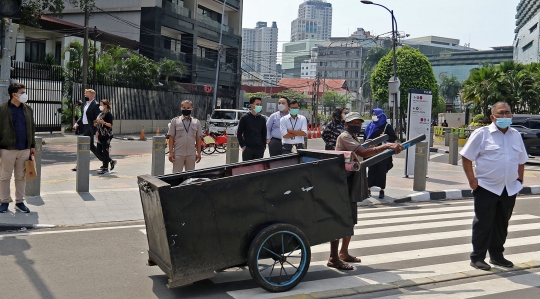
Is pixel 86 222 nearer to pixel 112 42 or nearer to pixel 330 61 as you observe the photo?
pixel 112 42

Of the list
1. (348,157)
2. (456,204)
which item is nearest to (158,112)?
(456,204)

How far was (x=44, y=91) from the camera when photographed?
29.9m

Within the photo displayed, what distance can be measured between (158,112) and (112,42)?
26.3ft

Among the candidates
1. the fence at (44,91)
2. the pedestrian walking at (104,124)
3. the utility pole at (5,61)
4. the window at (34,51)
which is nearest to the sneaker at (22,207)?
the utility pole at (5,61)

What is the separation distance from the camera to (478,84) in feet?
138

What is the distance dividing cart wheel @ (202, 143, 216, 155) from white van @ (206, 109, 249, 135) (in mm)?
7178

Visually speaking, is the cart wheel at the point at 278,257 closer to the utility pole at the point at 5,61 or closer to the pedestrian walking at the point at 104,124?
the utility pole at the point at 5,61

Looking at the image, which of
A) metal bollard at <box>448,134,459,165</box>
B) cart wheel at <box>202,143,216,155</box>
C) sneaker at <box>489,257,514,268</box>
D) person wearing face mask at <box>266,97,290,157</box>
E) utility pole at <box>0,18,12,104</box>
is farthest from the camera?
cart wheel at <box>202,143,216,155</box>

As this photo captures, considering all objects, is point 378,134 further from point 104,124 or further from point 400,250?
point 104,124

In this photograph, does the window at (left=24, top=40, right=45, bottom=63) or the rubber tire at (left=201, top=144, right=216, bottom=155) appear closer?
the rubber tire at (left=201, top=144, right=216, bottom=155)

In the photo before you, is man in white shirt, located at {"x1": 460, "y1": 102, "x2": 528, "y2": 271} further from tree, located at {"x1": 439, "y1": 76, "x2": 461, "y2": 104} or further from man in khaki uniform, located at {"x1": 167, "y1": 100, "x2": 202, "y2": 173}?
tree, located at {"x1": 439, "y1": 76, "x2": 461, "y2": 104}

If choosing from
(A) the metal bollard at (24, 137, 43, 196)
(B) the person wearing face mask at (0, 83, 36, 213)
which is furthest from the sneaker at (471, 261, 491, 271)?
(A) the metal bollard at (24, 137, 43, 196)

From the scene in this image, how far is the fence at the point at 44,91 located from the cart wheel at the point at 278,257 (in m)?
25.3

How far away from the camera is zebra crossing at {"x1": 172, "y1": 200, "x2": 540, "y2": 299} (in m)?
5.92
